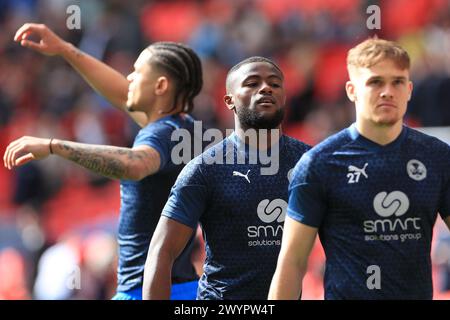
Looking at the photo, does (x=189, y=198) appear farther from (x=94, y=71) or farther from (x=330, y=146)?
(x=94, y=71)

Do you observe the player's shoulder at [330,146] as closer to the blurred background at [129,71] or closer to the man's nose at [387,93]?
the man's nose at [387,93]

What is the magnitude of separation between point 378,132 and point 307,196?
0.46m

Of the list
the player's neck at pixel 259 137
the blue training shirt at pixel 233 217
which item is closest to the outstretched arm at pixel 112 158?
the blue training shirt at pixel 233 217

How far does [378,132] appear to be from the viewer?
17.3ft

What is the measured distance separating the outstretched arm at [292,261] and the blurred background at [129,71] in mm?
6544

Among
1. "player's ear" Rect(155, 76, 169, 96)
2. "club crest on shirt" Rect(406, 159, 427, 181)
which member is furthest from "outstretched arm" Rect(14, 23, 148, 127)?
"club crest on shirt" Rect(406, 159, 427, 181)

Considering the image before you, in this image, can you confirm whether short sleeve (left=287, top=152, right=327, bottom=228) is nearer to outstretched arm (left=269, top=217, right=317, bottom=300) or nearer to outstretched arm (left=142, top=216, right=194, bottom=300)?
outstretched arm (left=269, top=217, right=317, bottom=300)

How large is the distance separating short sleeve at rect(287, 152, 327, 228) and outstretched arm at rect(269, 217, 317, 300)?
4 centimetres

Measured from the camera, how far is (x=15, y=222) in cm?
1284

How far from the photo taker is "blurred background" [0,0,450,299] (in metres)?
12.9

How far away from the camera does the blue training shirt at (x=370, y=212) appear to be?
16.9 ft

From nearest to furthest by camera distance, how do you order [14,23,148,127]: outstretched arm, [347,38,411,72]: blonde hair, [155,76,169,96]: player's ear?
[347,38,411,72]: blonde hair < [155,76,169,96]: player's ear < [14,23,148,127]: outstretched arm

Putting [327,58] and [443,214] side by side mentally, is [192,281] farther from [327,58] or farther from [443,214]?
[327,58]
